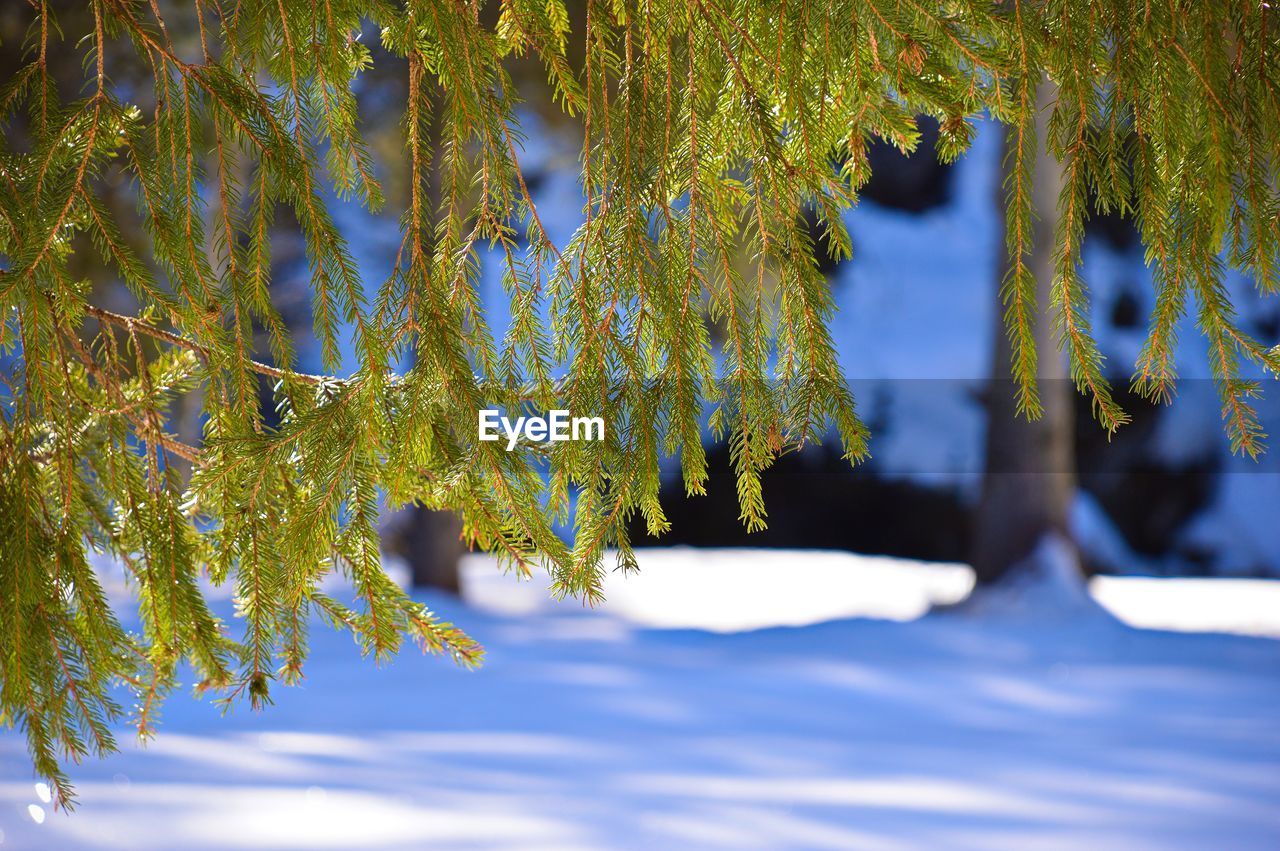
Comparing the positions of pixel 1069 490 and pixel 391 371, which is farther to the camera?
pixel 1069 490

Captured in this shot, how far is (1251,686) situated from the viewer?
17.0 ft

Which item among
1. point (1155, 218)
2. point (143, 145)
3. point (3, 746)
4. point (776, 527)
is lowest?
point (3, 746)

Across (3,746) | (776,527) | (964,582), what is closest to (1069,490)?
(964,582)

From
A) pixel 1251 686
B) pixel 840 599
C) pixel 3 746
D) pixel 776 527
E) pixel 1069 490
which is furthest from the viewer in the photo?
pixel 776 527

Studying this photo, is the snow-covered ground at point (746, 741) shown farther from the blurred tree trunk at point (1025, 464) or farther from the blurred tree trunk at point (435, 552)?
the blurred tree trunk at point (1025, 464)

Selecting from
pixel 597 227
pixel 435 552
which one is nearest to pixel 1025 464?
pixel 435 552

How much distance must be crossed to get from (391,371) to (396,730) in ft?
11.9

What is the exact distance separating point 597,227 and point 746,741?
11.4ft

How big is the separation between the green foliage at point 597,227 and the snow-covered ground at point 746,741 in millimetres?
2340

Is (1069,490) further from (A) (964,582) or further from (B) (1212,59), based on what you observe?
(B) (1212,59)

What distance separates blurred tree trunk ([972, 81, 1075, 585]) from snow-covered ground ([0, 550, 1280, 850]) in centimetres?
40

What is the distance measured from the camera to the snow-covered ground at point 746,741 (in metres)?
3.48

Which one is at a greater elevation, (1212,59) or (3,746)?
(1212,59)

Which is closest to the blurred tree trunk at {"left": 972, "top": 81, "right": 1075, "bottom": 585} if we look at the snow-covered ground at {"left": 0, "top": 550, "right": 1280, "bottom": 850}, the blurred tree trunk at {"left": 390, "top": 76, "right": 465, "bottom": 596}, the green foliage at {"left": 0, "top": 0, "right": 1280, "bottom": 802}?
the snow-covered ground at {"left": 0, "top": 550, "right": 1280, "bottom": 850}
